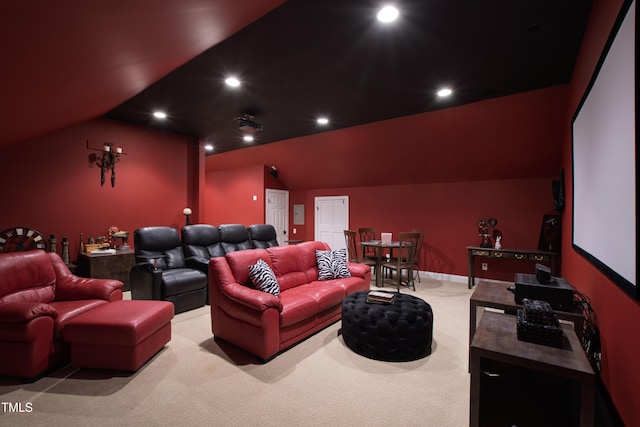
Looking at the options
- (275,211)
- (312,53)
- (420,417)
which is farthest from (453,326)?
(275,211)

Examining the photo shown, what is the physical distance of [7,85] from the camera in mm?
2047

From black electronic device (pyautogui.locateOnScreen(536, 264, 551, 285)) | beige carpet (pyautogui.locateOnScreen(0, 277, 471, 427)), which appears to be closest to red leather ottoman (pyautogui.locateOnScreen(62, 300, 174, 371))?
beige carpet (pyautogui.locateOnScreen(0, 277, 471, 427))

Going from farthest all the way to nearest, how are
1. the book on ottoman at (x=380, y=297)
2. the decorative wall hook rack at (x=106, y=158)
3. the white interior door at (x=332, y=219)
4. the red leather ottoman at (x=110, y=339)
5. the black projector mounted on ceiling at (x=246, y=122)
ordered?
the white interior door at (x=332, y=219) → the decorative wall hook rack at (x=106, y=158) → the black projector mounted on ceiling at (x=246, y=122) → the book on ottoman at (x=380, y=297) → the red leather ottoman at (x=110, y=339)

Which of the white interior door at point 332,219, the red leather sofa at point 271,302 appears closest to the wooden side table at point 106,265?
the red leather sofa at point 271,302

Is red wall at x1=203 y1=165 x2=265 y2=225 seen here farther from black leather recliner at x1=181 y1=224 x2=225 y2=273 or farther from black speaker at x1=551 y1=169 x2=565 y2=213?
black speaker at x1=551 y1=169 x2=565 y2=213

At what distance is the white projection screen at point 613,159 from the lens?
4.33ft

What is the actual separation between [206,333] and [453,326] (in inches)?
112

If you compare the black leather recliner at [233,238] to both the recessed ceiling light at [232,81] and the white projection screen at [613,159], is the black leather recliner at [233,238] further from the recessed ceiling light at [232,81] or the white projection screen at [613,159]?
the white projection screen at [613,159]

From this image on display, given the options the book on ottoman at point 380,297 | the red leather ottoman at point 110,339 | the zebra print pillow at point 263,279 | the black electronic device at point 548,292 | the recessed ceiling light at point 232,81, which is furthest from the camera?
the recessed ceiling light at point 232,81

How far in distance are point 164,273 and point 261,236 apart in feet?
5.94

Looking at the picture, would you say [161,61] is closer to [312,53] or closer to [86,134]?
[312,53]

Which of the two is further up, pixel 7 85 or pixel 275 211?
pixel 7 85

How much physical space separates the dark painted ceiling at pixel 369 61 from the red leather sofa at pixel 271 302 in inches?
80.5

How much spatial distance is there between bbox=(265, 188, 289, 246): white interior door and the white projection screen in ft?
20.7
